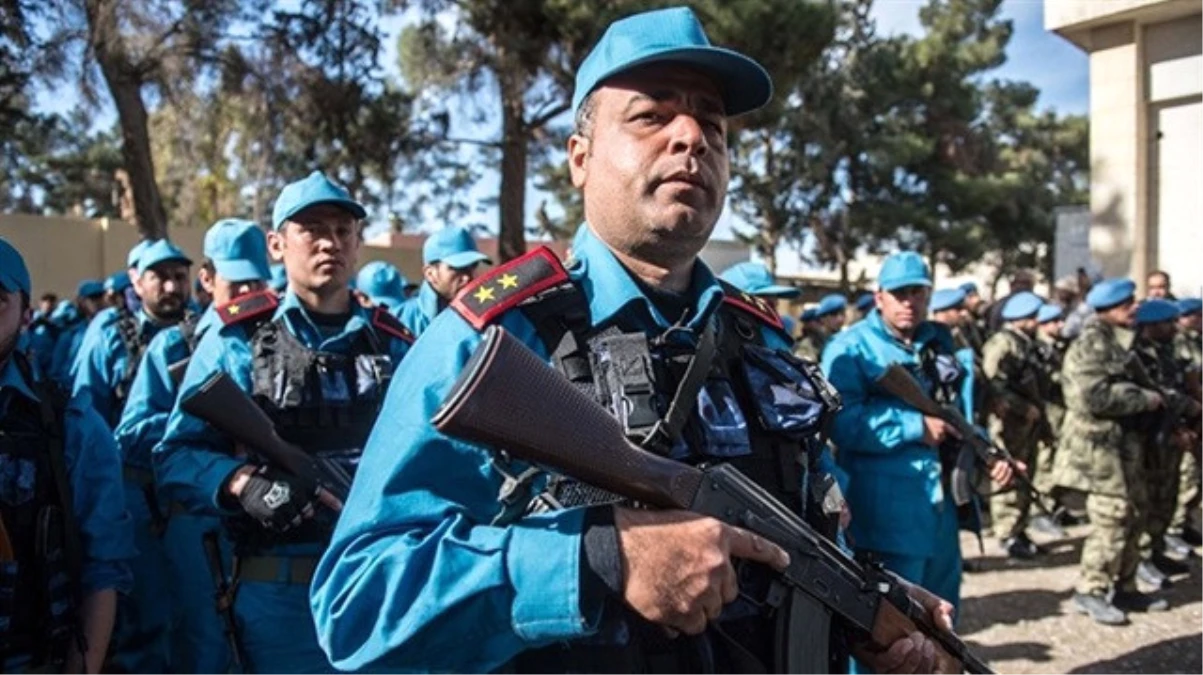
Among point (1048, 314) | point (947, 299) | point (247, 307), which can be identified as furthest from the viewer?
point (1048, 314)

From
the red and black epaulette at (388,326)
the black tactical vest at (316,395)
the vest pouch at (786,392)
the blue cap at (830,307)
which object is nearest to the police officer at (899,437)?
the red and black epaulette at (388,326)

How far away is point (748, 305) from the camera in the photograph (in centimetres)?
187

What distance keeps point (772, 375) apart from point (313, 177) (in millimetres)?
2169

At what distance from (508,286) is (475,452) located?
296mm

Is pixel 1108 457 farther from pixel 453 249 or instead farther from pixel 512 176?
pixel 512 176

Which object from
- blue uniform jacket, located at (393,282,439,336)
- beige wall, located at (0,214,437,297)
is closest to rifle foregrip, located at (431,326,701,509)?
blue uniform jacket, located at (393,282,439,336)

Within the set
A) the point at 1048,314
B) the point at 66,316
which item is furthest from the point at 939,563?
the point at 66,316

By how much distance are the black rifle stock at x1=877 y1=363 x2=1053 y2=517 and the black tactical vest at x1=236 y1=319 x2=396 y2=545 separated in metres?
2.33

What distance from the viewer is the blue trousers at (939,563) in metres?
4.25

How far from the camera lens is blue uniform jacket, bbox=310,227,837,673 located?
4.08 feet

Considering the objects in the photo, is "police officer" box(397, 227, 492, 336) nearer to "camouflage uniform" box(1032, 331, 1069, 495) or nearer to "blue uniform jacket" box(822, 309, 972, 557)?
"blue uniform jacket" box(822, 309, 972, 557)

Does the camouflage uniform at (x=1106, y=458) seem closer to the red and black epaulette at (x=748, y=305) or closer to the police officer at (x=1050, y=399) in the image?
the police officer at (x=1050, y=399)

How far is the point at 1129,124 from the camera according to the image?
1094cm

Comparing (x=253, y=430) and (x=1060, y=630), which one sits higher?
(x=253, y=430)
